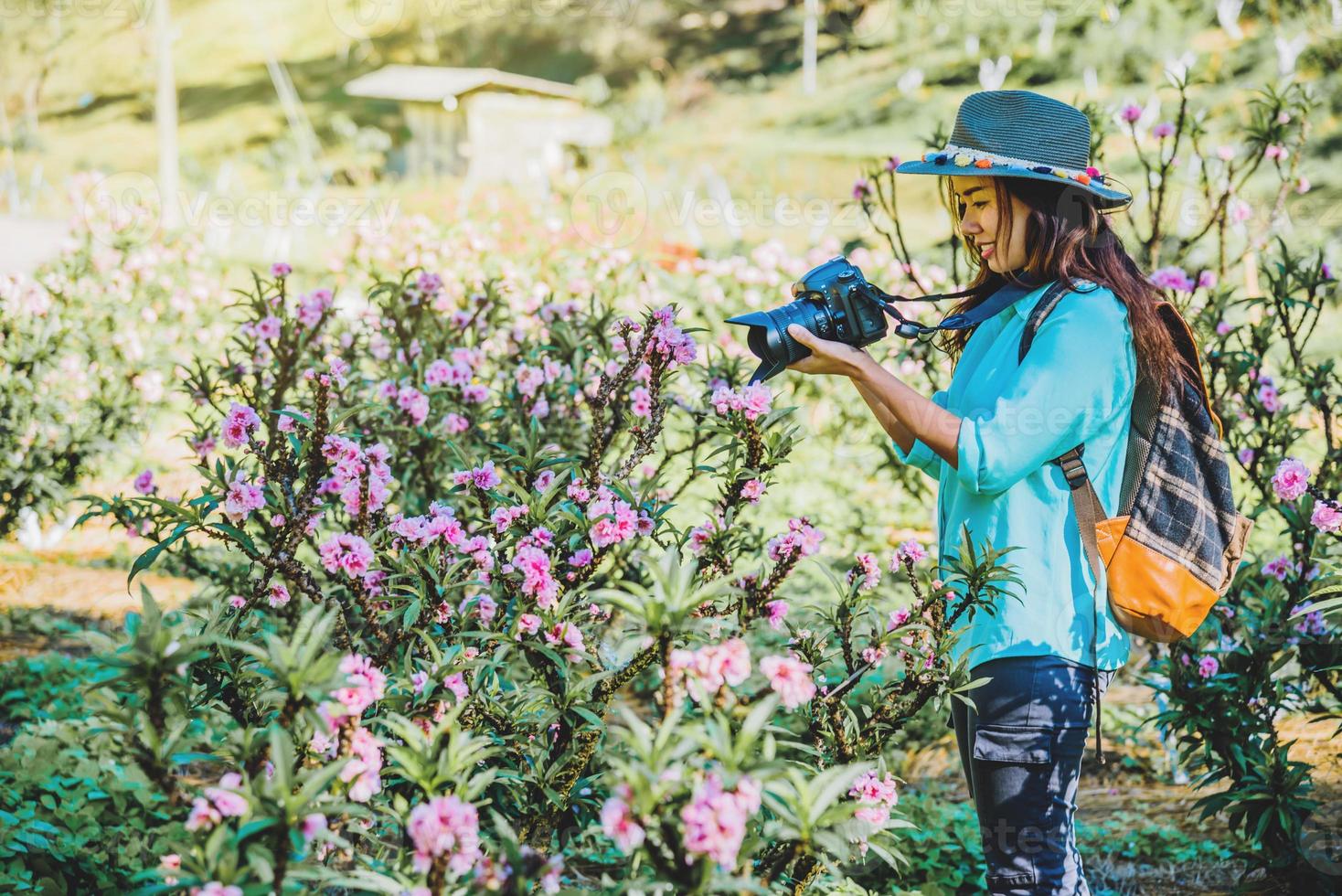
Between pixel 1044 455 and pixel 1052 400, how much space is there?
0.09m

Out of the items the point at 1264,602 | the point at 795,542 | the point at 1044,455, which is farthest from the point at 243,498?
the point at 1264,602

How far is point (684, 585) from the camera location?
4.58 feet

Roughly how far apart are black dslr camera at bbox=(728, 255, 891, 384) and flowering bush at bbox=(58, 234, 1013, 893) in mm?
113

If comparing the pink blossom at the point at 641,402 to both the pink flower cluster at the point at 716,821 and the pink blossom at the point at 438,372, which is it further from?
the pink flower cluster at the point at 716,821

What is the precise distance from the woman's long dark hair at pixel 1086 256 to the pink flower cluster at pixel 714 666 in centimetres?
90

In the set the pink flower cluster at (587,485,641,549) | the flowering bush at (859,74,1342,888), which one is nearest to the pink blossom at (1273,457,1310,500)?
the flowering bush at (859,74,1342,888)

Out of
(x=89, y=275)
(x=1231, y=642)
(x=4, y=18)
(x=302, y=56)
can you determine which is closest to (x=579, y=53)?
(x=302, y=56)

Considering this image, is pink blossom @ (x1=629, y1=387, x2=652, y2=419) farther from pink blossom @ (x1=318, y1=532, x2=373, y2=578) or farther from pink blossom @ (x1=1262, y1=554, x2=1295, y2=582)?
pink blossom @ (x1=1262, y1=554, x2=1295, y2=582)

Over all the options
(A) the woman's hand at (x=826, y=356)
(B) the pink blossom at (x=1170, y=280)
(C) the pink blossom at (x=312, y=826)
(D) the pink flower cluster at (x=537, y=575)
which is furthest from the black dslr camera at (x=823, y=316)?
(B) the pink blossom at (x=1170, y=280)

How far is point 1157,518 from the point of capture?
1.80 m

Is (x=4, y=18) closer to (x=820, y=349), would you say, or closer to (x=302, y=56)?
(x=302, y=56)

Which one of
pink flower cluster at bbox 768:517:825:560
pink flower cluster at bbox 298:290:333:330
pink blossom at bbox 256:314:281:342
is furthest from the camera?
pink flower cluster at bbox 298:290:333:330

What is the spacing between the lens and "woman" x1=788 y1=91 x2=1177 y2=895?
1.73m

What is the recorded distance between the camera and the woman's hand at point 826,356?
70.6 inches
